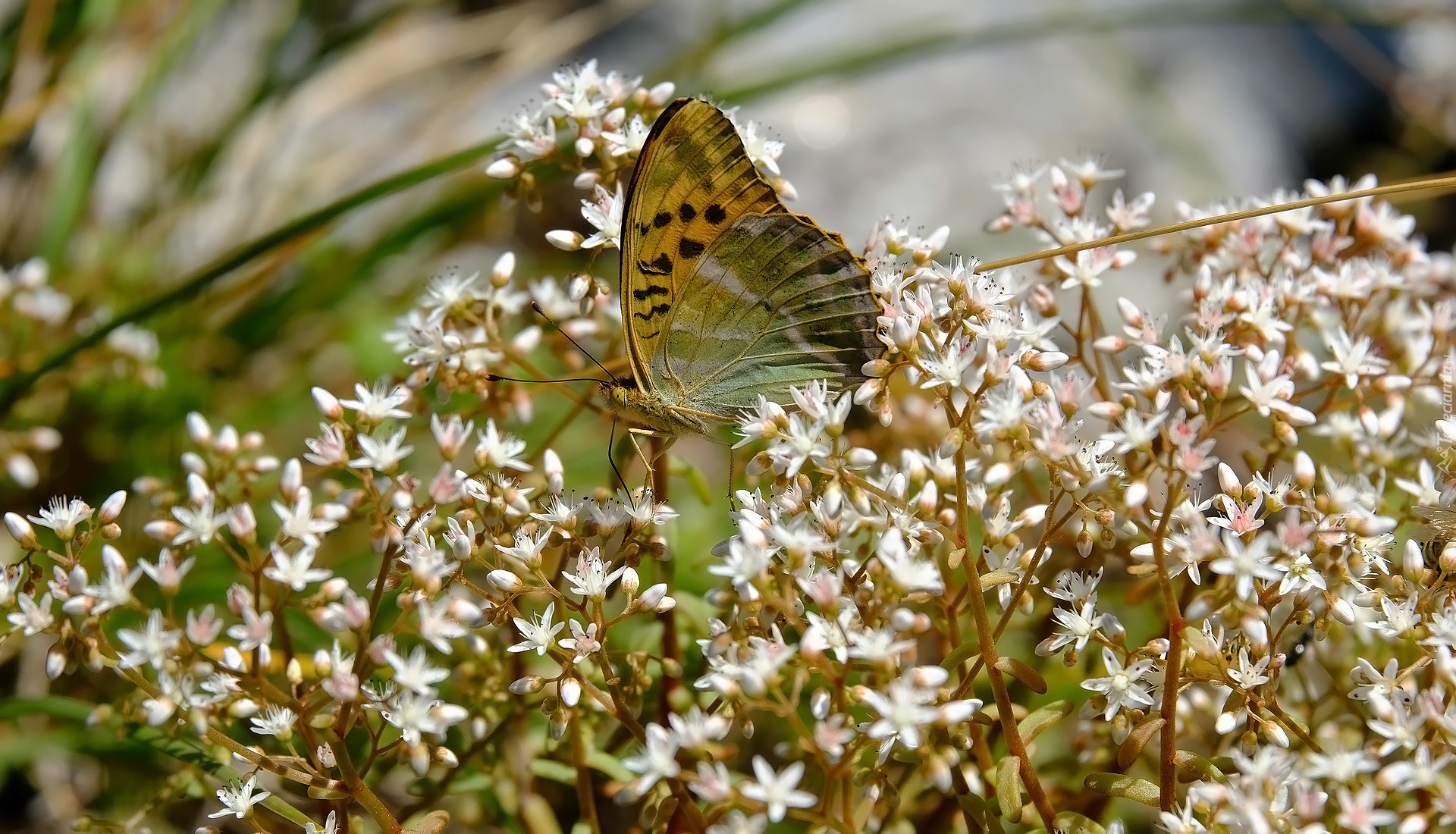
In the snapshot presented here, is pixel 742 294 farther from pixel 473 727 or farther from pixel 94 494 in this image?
pixel 94 494

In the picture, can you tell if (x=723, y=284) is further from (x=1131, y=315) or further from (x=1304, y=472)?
(x=1304, y=472)

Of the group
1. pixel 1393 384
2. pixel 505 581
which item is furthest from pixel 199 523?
pixel 1393 384

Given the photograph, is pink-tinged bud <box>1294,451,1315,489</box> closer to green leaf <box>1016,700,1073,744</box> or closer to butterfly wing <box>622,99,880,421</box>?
green leaf <box>1016,700,1073,744</box>

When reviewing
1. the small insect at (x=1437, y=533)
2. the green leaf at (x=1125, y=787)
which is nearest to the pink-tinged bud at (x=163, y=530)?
the green leaf at (x=1125, y=787)

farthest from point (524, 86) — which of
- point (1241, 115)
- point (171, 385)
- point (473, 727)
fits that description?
point (473, 727)

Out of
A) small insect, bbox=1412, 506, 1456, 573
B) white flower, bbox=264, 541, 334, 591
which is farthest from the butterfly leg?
small insect, bbox=1412, 506, 1456, 573

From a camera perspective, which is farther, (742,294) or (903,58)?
(903,58)
